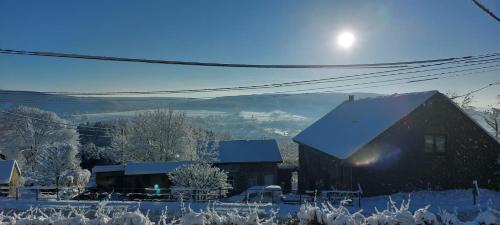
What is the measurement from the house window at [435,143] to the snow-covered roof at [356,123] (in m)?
2.40

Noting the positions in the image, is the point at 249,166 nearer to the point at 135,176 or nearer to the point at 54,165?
the point at 135,176

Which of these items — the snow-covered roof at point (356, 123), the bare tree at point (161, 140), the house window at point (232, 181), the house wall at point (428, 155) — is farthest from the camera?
the bare tree at point (161, 140)

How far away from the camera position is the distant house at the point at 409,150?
3061 centimetres

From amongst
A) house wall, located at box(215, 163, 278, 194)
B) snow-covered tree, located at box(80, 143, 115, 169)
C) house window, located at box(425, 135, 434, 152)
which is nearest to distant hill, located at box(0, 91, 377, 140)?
snow-covered tree, located at box(80, 143, 115, 169)

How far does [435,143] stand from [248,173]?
18324mm

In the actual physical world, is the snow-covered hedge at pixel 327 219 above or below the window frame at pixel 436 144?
below

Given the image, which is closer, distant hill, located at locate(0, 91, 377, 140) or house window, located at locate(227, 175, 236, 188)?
house window, located at locate(227, 175, 236, 188)

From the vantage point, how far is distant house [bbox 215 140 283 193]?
46312 mm

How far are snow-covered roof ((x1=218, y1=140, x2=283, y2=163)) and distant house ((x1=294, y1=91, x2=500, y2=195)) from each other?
11.2 metres

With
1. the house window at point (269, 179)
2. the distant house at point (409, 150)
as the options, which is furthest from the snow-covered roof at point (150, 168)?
the distant house at point (409, 150)

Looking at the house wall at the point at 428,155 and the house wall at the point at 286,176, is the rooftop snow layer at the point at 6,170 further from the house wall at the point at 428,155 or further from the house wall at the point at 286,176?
the house wall at the point at 428,155

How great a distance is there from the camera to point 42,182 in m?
53.6

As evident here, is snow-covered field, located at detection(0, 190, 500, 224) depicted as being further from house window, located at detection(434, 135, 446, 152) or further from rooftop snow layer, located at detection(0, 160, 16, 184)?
rooftop snow layer, located at detection(0, 160, 16, 184)

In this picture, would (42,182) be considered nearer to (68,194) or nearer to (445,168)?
(68,194)
